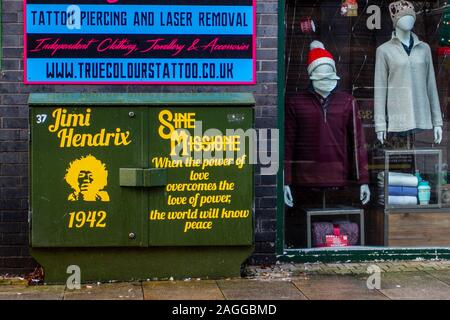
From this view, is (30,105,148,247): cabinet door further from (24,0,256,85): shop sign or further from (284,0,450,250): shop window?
(284,0,450,250): shop window

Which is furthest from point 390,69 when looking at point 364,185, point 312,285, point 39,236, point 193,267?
point 39,236

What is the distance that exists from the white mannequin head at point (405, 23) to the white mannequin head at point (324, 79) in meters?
0.91

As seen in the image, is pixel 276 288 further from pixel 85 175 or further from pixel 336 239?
pixel 85 175

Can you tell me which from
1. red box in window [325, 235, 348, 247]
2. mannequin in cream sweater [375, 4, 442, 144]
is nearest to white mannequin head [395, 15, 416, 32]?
mannequin in cream sweater [375, 4, 442, 144]

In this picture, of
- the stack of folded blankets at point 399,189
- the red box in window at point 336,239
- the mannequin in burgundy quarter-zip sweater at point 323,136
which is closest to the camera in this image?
the mannequin in burgundy quarter-zip sweater at point 323,136

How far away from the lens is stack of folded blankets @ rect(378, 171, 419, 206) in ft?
26.2

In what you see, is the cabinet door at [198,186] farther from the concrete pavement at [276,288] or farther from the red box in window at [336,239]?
the red box in window at [336,239]

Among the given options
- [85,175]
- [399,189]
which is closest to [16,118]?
[85,175]

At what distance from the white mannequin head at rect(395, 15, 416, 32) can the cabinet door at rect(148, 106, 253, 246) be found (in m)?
2.39

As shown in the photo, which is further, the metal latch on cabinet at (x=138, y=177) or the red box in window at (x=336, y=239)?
the red box in window at (x=336, y=239)

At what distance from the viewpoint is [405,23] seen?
26.0ft

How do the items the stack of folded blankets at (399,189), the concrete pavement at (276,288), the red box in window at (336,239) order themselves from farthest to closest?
the stack of folded blankets at (399,189)
the red box in window at (336,239)
the concrete pavement at (276,288)

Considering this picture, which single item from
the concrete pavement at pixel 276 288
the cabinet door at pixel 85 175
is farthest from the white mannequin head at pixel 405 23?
the cabinet door at pixel 85 175

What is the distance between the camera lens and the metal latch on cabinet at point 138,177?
21.2 feet
